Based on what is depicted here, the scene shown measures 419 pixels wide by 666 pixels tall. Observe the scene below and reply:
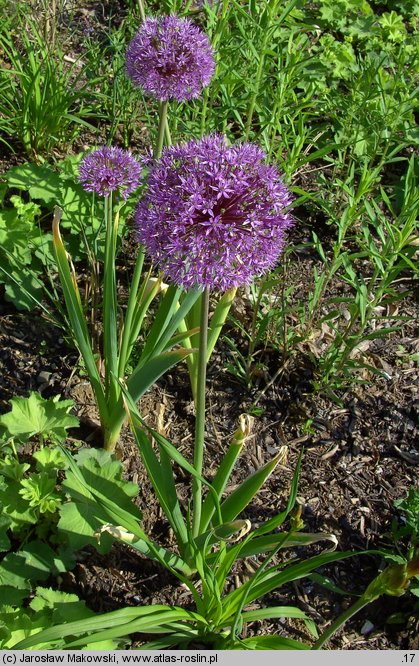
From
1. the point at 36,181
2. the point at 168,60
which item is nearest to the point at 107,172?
the point at 168,60

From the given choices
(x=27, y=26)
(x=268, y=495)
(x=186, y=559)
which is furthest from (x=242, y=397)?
(x=27, y=26)

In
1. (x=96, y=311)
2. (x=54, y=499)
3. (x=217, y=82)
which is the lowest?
(x=54, y=499)

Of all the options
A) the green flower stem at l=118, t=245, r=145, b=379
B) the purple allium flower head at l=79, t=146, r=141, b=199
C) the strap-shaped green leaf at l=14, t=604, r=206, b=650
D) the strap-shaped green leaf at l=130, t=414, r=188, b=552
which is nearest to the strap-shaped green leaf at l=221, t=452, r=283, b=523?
the strap-shaped green leaf at l=130, t=414, r=188, b=552

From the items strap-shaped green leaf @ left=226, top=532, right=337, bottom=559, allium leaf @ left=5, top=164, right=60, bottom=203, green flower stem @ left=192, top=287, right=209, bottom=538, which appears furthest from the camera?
allium leaf @ left=5, top=164, right=60, bottom=203

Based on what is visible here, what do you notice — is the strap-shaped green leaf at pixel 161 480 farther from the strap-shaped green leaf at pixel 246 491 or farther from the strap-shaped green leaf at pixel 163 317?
the strap-shaped green leaf at pixel 163 317

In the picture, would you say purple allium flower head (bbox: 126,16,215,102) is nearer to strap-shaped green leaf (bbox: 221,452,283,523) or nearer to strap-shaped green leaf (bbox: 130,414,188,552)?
strap-shaped green leaf (bbox: 130,414,188,552)

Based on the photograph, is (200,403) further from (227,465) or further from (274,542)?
(274,542)

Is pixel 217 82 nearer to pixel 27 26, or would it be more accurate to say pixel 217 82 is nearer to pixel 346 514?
pixel 27 26
